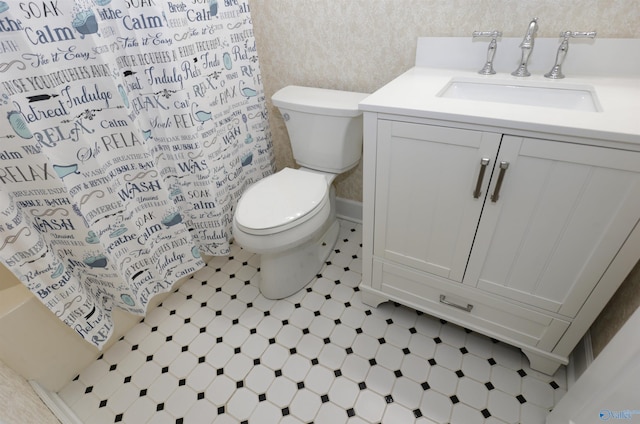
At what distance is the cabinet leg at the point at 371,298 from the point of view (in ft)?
4.46

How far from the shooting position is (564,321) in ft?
3.25

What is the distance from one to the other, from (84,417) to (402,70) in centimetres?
178

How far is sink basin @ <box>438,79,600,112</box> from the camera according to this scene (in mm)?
971

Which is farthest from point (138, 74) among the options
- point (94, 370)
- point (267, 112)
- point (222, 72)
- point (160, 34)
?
point (94, 370)

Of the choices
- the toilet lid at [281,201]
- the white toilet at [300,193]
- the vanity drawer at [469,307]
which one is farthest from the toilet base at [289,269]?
the vanity drawer at [469,307]

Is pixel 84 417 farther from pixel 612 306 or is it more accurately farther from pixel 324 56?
pixel 612 306

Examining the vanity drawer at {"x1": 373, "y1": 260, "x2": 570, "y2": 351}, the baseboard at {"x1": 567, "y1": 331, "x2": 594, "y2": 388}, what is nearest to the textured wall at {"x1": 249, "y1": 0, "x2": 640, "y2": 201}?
the vanity drawer at {"x1": 373, "y1": 260, "x2": 570, "y2": 351}

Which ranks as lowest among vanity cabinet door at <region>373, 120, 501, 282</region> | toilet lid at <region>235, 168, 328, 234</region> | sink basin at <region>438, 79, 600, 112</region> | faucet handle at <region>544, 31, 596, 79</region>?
toilet lid at <region>235, 168, 328, 234</region>

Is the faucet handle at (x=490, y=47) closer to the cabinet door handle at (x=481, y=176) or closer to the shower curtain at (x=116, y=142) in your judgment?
the cabinet door handle at (x=481, y=176)

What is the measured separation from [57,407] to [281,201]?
1094 mm

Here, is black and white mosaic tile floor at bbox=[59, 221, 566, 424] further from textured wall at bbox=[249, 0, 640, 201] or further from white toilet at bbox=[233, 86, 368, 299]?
textured wall at bbox=[249, 0, 640, 201]

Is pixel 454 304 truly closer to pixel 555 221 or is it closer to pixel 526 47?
pixel 555 221

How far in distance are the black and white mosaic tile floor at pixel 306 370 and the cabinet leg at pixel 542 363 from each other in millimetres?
28

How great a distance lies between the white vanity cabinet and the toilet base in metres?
0.38
